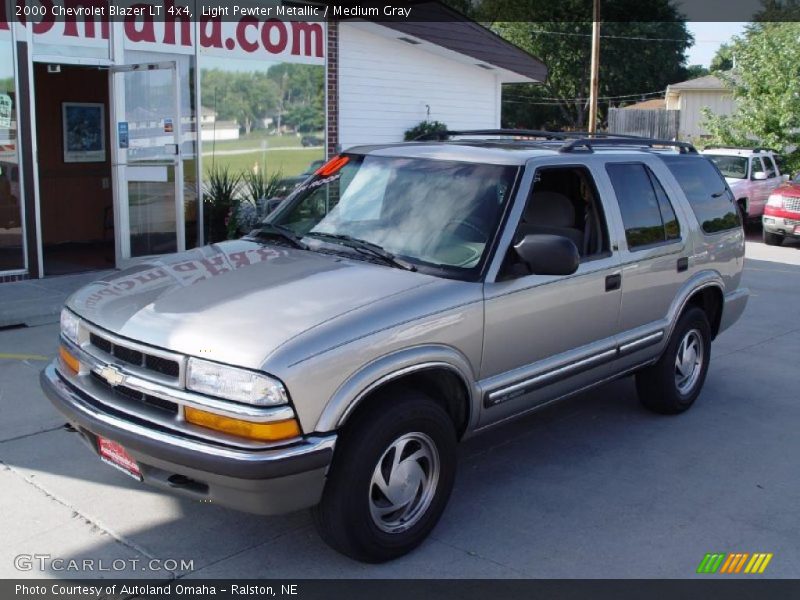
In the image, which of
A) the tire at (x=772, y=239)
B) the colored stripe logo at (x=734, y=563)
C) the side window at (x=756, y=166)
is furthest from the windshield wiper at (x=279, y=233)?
the side window at (x=756, y=166)

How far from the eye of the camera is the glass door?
10.8m

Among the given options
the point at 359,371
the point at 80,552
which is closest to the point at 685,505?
the point at 359,371

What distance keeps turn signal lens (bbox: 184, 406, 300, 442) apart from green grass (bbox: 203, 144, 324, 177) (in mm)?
8976

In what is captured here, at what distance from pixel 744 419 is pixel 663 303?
1224mm

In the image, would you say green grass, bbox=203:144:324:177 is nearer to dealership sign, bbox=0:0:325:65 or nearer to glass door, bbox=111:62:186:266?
glass door, bbox=111:62:186:266

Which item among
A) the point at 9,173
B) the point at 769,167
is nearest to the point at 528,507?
the point at 9,173

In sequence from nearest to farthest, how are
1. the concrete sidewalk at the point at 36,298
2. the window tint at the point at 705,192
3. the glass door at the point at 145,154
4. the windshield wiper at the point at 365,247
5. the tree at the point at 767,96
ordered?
the windshield wiper at the point at 365,247
the window tint at the point at 705,192
the concrete sidewalk at the point at 36,298
the glass door at the point at 145,154
the tree at the point at 767,96

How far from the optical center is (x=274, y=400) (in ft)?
11.4

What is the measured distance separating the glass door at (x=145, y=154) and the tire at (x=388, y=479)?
7.70 metres

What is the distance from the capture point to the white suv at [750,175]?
61.3 ft

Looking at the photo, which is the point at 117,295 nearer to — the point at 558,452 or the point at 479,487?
the point at 479,487

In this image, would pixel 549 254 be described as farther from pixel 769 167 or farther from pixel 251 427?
pixel 769 167

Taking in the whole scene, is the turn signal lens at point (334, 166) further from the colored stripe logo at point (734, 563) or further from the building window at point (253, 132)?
the building window at point (253, 132)

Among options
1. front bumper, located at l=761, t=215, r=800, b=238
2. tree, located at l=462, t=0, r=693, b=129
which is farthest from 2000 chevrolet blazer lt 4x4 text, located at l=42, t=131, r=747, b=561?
tree, located at l=462, t=0, r=693, b=129
